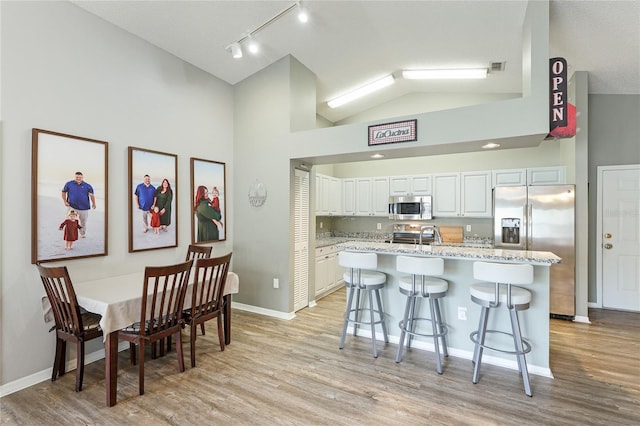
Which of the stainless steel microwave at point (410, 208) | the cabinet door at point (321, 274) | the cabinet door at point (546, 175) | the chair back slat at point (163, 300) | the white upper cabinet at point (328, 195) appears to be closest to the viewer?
the chair back slat at point (163, 300)

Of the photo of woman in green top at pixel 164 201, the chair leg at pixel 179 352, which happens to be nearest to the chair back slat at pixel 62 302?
the chair leg at pixel 179 352

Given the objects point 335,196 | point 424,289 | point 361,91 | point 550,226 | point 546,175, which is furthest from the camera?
point 335,196

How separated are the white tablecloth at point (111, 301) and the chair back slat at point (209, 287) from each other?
115 mm

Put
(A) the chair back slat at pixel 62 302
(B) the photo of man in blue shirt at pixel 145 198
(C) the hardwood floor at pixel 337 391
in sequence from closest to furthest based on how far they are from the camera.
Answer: (C) the hardwood floor at pixel 337 391, (A) the chair back slat at pixel 62 302, (B) the photo of man in blue shirt at pixel 145 198

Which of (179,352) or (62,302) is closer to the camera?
(62,302)

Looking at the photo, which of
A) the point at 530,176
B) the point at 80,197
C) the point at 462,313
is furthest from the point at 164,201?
the point at 530,176

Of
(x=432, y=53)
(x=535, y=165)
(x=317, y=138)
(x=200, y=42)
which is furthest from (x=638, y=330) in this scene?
(x=200, y=42)

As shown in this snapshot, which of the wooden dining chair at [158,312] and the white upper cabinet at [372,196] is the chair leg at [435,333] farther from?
the white upper cabinet at [372,196]

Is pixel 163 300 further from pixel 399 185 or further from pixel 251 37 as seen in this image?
pixel 399 185

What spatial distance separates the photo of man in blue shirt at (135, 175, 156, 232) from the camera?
333cm

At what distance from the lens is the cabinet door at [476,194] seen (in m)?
4.99

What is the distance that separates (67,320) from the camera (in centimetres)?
241

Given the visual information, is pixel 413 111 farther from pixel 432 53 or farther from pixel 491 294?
pixel 491 294

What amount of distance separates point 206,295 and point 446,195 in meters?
4.29
